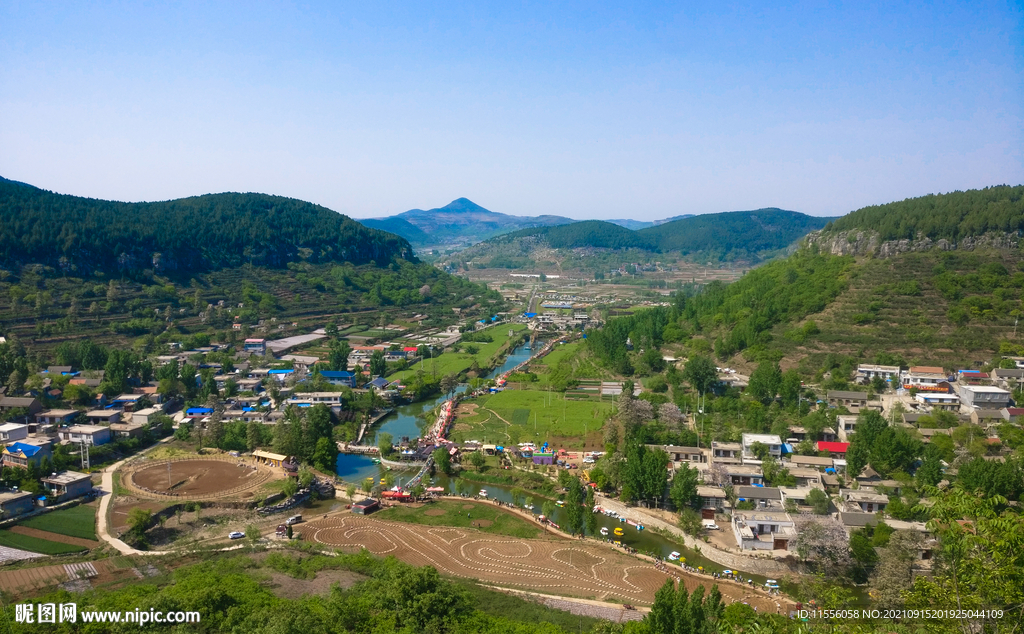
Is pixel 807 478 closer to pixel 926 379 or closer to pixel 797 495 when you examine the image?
pixel 797 495

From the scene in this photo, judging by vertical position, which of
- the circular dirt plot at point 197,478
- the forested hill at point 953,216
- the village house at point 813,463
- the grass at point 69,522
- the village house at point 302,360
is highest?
the forested hill at point 953,216

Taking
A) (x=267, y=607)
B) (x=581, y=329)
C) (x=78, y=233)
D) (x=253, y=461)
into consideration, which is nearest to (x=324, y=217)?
(x=78, y=233)

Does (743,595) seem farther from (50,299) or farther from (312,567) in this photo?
(50,299)

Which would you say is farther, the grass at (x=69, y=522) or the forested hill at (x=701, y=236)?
→ the forested hill at (x=701, y=236)

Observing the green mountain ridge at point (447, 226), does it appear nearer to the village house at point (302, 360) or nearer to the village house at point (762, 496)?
the village house at point (302, 360)

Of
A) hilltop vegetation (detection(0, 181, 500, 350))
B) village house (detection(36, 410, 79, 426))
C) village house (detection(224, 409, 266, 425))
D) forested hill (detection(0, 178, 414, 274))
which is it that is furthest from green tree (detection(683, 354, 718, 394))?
forested hill (detection(0, 178, 414, 274))

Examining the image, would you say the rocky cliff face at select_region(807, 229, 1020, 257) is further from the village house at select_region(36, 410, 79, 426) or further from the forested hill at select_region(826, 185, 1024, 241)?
the village house at select_region(36, 410, 79, 426)

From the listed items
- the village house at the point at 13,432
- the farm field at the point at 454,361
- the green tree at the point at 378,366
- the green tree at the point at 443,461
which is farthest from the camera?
the farm field at the point at 454,361

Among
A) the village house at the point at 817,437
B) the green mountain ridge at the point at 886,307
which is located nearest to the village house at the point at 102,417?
the green mountain ridge at the point at 886,307
